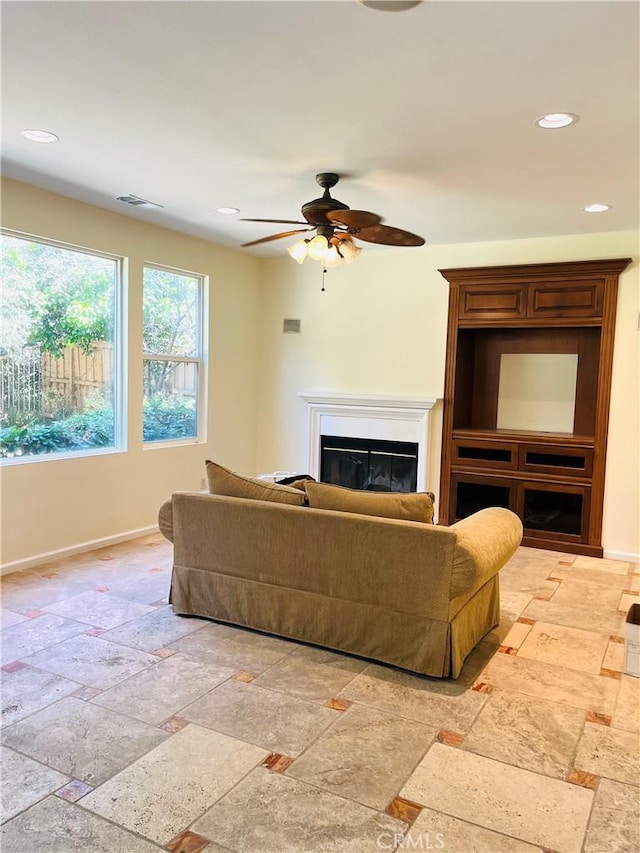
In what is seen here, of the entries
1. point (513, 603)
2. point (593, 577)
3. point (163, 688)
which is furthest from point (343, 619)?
point (593, 577)

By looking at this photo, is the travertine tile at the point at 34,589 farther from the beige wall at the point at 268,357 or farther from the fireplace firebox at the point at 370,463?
the fireplace firebox at the point at 370,463

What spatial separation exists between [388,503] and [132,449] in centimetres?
286

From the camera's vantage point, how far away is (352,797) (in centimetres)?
209

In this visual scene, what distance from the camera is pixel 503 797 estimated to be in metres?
2.12

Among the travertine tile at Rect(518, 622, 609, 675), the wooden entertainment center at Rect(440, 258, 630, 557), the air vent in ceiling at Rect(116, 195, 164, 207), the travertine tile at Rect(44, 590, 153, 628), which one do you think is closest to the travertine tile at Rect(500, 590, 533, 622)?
Result: the travertine tile at Rect(518, 622, 609, 675)

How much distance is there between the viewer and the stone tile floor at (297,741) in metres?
1.93

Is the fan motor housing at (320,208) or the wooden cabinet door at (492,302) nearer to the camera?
the fan motor housing at (320,208)

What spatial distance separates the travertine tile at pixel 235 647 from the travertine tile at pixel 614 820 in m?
1.51

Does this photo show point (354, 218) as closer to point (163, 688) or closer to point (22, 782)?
point (163, 688)

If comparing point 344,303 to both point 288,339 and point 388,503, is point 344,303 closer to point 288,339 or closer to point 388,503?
point 288,339

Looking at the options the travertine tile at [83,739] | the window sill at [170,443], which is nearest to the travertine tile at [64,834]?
the travertine tile at [83,739]

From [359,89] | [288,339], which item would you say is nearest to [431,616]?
[359,89]

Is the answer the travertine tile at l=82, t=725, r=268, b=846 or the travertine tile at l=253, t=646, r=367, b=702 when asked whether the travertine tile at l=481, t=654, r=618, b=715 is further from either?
the travertine tile at l=82, t=725, r=268, b=846

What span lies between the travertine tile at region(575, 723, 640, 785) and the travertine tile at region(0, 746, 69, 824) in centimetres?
185
